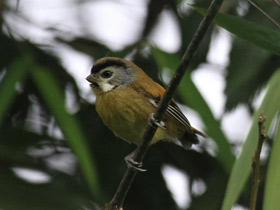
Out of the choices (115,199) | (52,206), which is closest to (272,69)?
(52,206)

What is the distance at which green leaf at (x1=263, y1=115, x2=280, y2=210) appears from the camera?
271 centimetres

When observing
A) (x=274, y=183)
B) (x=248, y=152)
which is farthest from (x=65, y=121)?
(x=274, y=183)

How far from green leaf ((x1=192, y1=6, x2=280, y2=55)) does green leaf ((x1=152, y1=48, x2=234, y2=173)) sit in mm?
1128

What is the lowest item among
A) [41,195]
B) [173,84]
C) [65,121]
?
[41,195]

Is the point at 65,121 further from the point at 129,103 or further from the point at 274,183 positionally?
the point at 274,183

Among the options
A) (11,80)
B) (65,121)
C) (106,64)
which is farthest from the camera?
(11,80)

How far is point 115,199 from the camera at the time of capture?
133 inches

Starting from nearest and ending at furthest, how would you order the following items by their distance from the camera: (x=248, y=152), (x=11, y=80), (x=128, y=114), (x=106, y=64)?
(x=248, y=152) < (x=128, y=114) < (x=106, y=64) < (x=11, y=80)

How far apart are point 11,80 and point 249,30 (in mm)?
2129

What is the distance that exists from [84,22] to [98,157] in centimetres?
148

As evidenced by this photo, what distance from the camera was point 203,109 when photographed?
4.34 m

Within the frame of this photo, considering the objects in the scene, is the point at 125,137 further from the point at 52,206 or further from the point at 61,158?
the point at 61,158

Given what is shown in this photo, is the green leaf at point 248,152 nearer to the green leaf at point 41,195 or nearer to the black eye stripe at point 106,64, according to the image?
the black eye stripe at point 106,64

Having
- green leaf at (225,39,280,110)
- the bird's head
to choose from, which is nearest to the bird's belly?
the bird's head
